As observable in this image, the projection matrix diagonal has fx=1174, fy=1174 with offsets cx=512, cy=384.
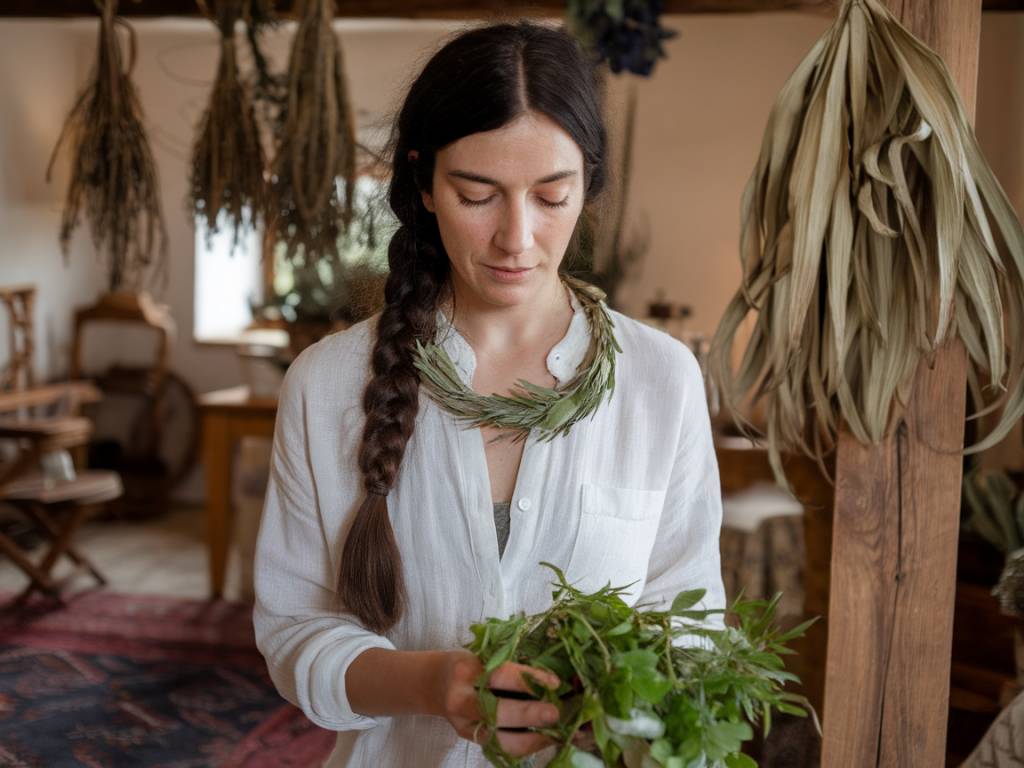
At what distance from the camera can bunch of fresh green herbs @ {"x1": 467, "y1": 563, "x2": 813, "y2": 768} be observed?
104cm

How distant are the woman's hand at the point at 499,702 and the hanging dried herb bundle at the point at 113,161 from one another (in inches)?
89.0

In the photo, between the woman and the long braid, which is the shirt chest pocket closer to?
the woman

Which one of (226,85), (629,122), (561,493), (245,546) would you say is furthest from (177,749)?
(629,122)

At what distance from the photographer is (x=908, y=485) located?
1.63 m

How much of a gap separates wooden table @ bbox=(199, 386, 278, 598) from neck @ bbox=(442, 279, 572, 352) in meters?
3.54

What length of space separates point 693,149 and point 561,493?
513cm

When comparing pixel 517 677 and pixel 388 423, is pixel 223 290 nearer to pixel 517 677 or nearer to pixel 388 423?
pixel 388 423

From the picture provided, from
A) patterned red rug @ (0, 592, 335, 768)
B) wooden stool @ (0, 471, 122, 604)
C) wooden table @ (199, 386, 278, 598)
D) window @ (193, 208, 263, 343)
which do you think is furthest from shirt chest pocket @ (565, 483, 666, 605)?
window @ (193, 208, 263, 343)

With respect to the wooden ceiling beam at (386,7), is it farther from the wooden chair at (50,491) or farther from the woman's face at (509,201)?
the woman's face at (509,201)

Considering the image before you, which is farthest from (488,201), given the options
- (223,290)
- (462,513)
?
(223,290)

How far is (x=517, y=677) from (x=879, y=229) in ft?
2.58

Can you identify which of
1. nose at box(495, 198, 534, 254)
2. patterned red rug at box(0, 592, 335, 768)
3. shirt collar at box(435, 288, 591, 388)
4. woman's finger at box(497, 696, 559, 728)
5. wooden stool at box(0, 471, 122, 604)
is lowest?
→ patterned red rug at box(0, 592, 335, 768)

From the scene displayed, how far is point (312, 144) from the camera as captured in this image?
10.3ft

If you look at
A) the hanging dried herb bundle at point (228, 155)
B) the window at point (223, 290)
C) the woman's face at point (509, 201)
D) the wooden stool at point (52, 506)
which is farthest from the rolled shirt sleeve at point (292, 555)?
the window at point (223, 290)
